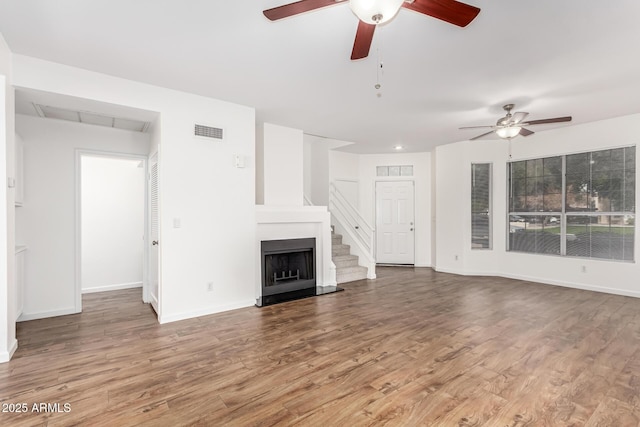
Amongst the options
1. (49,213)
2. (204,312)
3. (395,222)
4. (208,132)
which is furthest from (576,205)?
(49,213)

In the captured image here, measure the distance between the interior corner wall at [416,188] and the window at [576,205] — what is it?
1743 millimetres

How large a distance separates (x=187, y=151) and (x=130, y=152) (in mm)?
1325

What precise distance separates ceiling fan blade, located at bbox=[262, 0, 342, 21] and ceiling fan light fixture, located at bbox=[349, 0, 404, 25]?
0.58 ft

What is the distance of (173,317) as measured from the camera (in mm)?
3668

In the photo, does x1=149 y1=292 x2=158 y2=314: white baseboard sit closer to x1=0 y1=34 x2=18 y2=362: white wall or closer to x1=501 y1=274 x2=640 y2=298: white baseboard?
x1=0 y1=34 x2=18 y2=362: white wall

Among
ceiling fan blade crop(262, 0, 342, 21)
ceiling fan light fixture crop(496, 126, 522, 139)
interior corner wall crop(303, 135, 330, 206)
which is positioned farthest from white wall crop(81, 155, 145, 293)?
ceiling fan light fixture crop(496, 126, 522, 139)

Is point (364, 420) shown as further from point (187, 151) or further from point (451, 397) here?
point (187, 151)

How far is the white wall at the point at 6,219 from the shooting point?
2.59 m

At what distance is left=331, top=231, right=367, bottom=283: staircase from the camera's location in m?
5.87

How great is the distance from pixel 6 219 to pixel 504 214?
24.1 ft

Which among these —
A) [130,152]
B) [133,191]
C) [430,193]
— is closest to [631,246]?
[430,193]

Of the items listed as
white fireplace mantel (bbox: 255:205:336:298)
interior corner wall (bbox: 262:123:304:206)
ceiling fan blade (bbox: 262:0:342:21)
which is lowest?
white fireplace mantel (bbox: 255:205:336:298)

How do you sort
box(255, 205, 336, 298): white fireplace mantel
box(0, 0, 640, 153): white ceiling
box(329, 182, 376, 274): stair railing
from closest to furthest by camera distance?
box(0, 0, 640, 153): white ceiling → box(255, 205, 336, 298): white fireplace mantel → box(329, 182, 376, 274): stair railing

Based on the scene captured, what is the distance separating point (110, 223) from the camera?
547 centimetres
